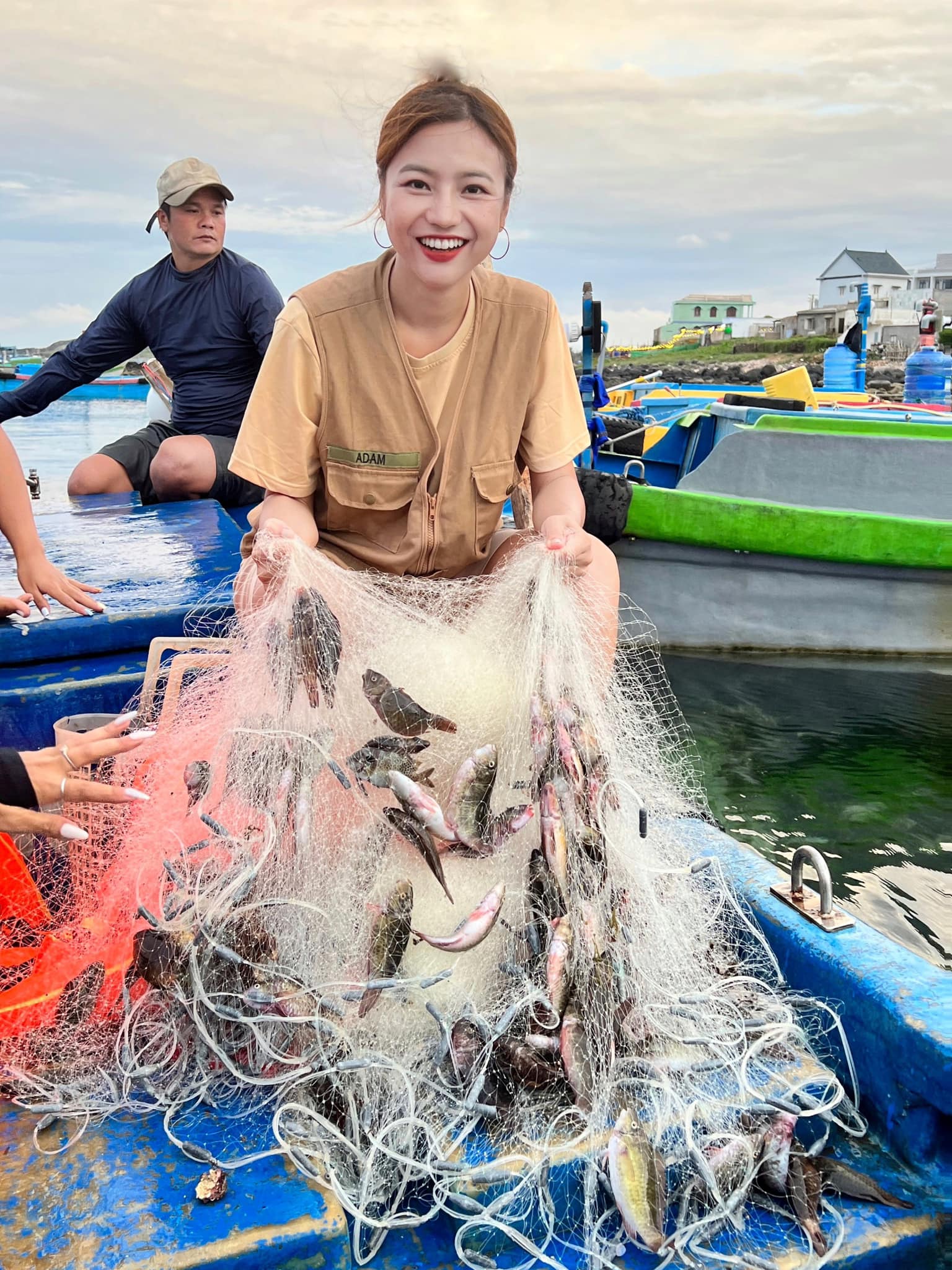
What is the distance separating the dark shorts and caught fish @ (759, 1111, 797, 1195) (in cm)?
520

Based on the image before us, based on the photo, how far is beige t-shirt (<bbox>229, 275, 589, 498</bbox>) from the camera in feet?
9.66

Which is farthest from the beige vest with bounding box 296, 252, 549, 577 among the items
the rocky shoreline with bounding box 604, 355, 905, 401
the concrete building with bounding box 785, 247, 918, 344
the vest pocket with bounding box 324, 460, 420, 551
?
the concrete building with bounding box 785, 247, 918, 344

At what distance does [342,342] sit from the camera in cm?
297

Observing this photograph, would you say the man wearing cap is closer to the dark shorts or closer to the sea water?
the dark shorts

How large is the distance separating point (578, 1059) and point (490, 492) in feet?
5.91

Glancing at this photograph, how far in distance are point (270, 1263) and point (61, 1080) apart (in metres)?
0.68

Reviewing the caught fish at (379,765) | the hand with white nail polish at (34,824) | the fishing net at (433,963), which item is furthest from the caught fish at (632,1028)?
the hand with white nail polish at (34,824)

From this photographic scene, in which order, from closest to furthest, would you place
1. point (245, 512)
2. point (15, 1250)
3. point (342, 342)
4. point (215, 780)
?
point (15, 1250) → point (215, 780) → point (342, 342) → point (245, 512)

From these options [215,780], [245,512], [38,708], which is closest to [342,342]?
[215,780]

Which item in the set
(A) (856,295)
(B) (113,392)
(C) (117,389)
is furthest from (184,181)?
(A) (856,295)

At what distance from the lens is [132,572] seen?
4.21 m

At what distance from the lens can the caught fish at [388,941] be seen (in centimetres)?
204

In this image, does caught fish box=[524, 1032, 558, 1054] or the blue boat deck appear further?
the blue boat deck

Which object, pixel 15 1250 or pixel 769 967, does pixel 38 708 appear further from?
pixel 769 967
